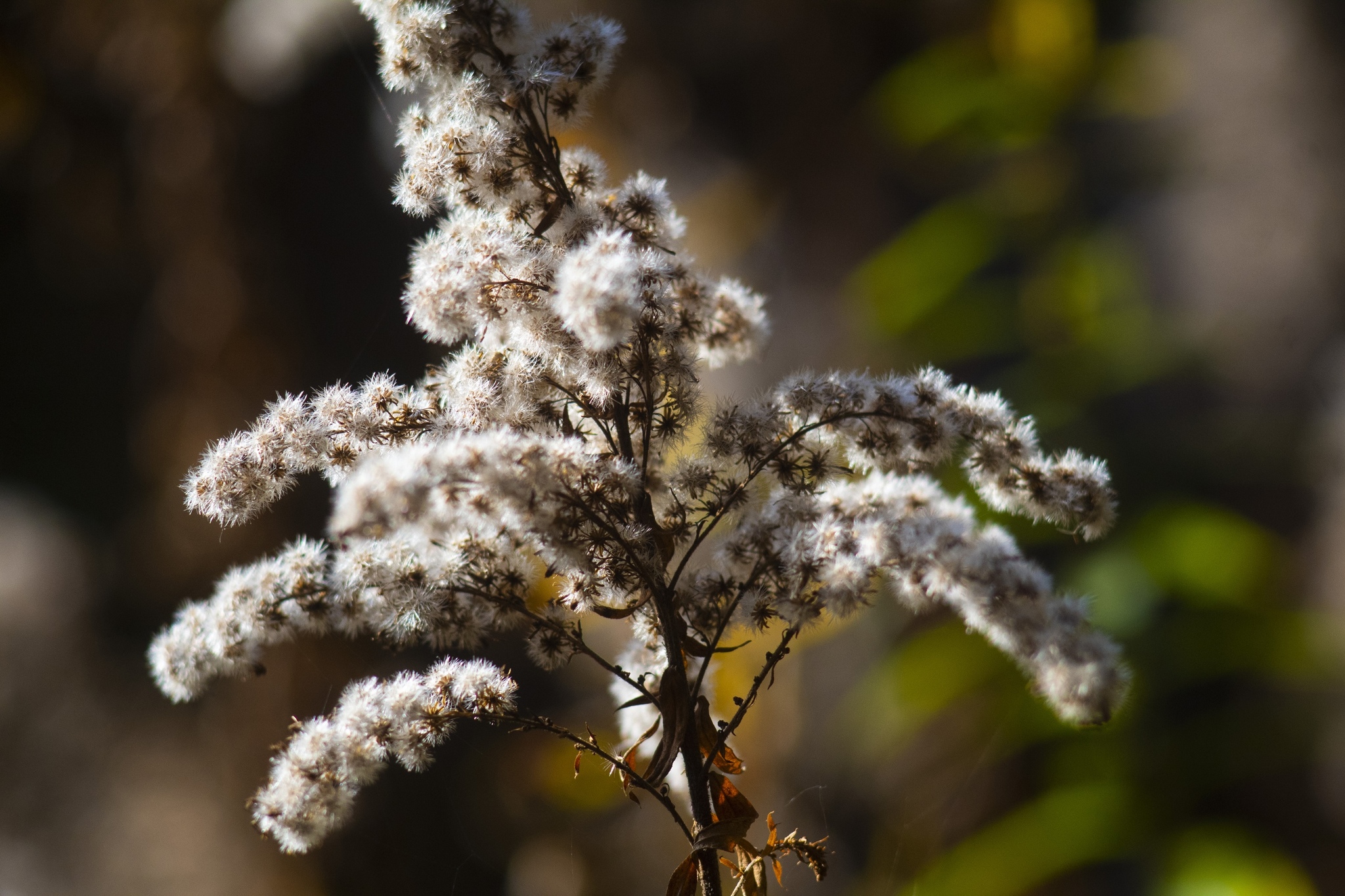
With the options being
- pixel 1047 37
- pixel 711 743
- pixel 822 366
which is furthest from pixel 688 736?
pixel 1047 37

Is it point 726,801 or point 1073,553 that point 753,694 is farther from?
point 1073,553

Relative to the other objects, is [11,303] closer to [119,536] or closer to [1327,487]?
[119,536]

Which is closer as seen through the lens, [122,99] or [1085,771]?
[1085,771]

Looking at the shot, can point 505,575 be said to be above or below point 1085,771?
below

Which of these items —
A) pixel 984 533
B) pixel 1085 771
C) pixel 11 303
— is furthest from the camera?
pixel 11 303

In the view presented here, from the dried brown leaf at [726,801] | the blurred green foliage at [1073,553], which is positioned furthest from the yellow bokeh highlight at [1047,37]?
the dried brown leaf at [726,801]

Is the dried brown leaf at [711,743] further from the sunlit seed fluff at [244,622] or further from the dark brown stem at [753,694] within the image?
the sunlit seed fluff at [244,622]

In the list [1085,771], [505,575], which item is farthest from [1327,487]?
[505,575]
